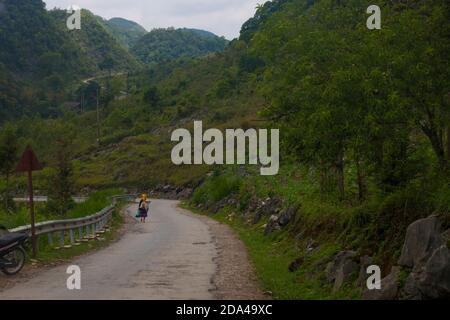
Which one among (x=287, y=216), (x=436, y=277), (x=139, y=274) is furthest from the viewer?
(x=287, y=216)

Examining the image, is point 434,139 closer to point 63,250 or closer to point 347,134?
point 347,134

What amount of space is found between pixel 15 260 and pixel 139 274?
9.79 ft

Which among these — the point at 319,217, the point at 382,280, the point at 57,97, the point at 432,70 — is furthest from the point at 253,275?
the point at 57,97

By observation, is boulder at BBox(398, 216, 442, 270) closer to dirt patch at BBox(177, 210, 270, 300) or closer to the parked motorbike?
dirt patch at BBox(177, 210, 270, 300)

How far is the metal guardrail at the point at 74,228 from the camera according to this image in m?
17.5

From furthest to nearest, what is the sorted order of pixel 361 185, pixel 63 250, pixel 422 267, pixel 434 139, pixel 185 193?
pixel 185 193 < pixel 63 250 < pixel 361 185 < pixel 434 139 < pixel 422 267

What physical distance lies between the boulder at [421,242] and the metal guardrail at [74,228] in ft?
34.6

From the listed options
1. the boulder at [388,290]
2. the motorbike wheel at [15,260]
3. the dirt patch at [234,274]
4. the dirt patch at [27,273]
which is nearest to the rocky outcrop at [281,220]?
the dirt patch at [234,274]

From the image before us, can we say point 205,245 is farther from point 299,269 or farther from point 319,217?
point 299,269

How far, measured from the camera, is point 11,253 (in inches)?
536

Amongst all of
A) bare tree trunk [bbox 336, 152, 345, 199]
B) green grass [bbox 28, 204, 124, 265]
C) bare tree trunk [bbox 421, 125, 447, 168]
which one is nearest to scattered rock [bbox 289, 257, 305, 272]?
bare tree trunk [bbox 421, 125, 447, 168]

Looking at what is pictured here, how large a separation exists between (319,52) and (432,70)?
20.8 feet

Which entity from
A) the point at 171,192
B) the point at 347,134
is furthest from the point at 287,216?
the point at 171,192

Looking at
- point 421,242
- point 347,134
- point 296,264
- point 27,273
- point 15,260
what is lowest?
point 27,273
